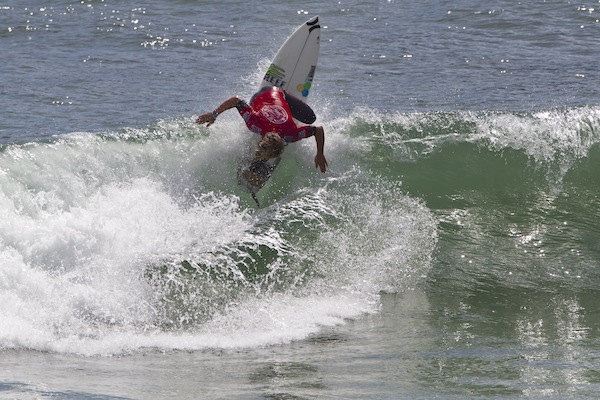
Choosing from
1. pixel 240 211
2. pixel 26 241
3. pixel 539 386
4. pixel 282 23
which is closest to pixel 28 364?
pixel 26 241

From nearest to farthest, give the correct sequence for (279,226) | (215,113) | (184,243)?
(184,243) < (215,113) < (279,226)

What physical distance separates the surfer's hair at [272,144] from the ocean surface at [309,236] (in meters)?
0.70

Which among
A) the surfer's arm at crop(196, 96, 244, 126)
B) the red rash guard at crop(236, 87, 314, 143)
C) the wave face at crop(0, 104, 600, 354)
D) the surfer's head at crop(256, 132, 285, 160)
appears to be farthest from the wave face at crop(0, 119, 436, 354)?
the surfer's arm at crop(196, 96, 244, 126)

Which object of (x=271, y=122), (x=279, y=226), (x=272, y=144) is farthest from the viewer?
(x=279, y=226)

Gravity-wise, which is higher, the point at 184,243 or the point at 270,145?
the point at 270,145

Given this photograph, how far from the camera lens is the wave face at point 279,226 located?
752 centimetres

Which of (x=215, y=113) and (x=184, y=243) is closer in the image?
(x=184, y=243)

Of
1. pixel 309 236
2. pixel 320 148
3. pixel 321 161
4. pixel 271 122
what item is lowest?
pixel 309 236

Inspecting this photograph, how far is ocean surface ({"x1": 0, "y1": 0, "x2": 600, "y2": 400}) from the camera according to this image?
637cm

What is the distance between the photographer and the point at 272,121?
944 centimetres

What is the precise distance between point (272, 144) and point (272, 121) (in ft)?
1.08

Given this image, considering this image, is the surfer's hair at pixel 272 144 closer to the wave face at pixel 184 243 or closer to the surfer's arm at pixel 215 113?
the surfer's arm at pixel 215 113

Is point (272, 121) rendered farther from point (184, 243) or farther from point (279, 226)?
point (184, 243)

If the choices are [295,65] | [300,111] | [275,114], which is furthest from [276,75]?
[275,114]
